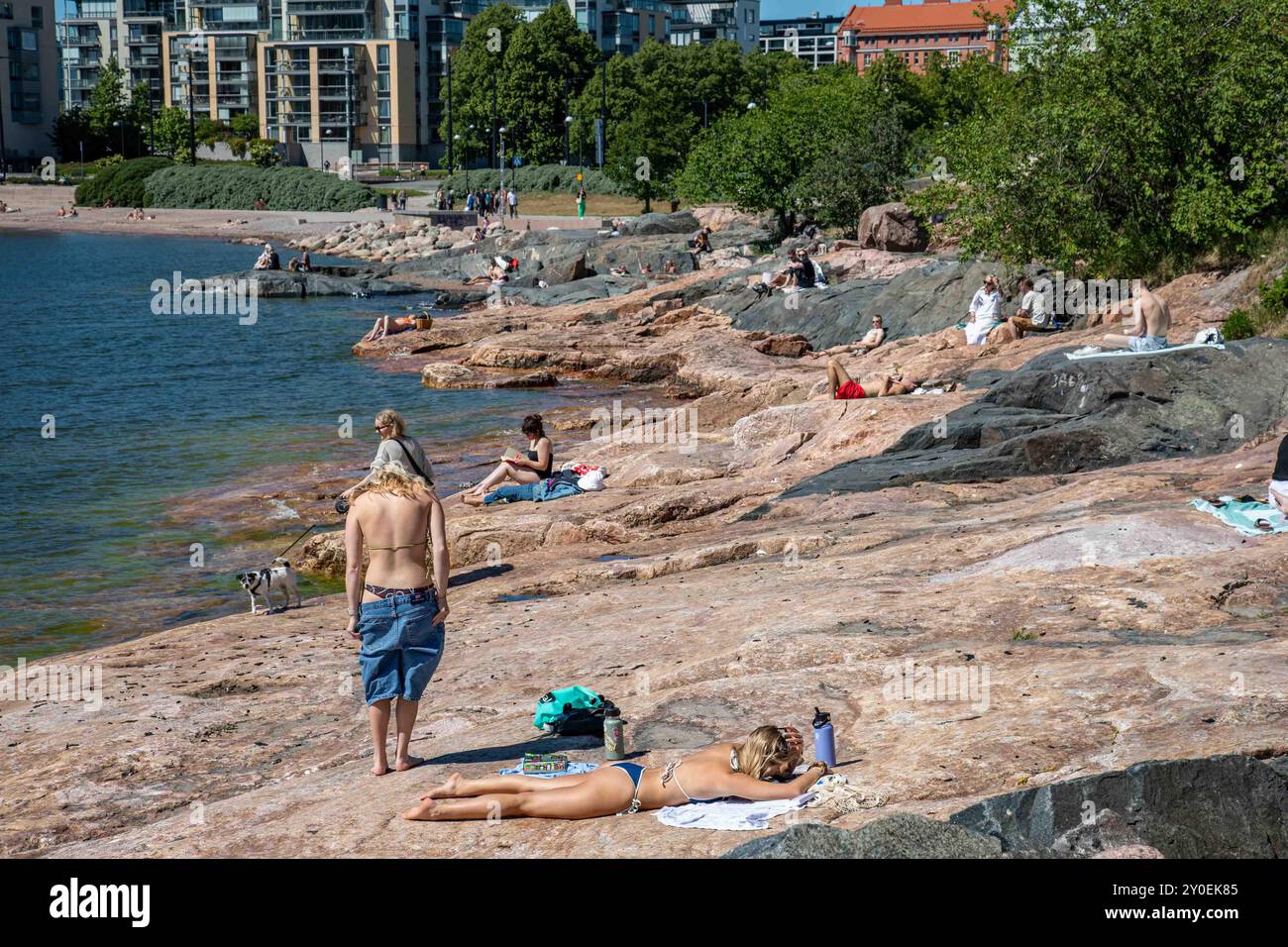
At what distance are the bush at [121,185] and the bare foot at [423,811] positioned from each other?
121 m

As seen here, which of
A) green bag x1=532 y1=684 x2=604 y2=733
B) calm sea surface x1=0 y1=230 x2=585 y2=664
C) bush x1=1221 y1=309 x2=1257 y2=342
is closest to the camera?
green bag x1=532 y1=684 x2=604 y2=733

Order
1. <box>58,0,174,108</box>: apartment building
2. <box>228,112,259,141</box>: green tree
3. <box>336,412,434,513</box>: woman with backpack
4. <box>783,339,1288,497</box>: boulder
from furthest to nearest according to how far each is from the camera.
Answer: <box>58,0,174,108</box>: apartment building < <box>228,112,259,141</box>: green tree < <box>783,339,1288,497</box>: boulder < <box>336,412,434,513</box>: woman with backpack

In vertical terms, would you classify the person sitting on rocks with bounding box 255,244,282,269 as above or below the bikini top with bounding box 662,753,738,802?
above

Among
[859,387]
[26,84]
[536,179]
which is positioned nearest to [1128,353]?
[859,387]

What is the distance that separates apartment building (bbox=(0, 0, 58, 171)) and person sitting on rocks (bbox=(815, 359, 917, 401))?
140471mm

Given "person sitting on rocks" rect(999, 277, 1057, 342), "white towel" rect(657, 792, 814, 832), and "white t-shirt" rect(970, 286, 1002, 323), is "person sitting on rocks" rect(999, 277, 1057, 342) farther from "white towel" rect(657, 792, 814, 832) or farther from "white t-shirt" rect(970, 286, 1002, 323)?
"white towel" rect(657, 792, 814, 832)

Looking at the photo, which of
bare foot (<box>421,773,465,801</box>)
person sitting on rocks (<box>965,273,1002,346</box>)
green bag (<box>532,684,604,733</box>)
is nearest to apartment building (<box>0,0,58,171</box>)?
person sitting on rocks (<box>965,273,1002,346</box>)

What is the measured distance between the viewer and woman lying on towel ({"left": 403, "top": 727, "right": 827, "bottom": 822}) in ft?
24.9

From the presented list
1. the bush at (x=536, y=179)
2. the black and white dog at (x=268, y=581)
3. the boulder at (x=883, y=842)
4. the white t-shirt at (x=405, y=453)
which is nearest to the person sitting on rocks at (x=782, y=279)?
the black and white dog at (x=268, y=581)

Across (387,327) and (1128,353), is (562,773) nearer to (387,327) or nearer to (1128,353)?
(1128,353)

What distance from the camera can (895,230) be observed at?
1705 inches

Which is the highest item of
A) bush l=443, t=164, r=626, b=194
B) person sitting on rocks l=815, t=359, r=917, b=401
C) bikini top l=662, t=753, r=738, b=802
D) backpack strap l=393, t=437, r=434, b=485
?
bush l=443, t=164, r=626, b=194
